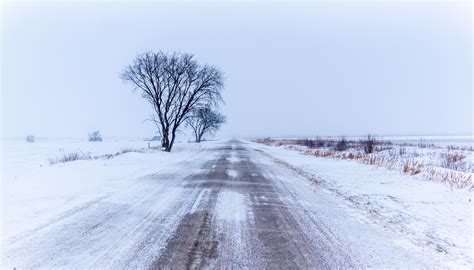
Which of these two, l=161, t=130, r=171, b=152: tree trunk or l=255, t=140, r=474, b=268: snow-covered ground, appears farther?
l=161, t=130, r=171, b=152: tree trunk

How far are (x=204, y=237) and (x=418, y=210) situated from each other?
532 centimetres

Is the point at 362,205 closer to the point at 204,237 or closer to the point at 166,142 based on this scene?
the point at 204,237

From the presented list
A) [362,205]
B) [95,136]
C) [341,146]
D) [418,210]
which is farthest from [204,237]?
[95,136]

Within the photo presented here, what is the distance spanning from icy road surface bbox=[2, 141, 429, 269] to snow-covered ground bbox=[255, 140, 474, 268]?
46 cm

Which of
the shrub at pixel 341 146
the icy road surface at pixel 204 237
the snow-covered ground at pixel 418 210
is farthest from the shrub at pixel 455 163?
the shrub at pixel 341 146

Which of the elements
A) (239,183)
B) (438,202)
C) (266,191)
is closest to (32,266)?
(266,191)

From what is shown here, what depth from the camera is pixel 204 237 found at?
511 cm

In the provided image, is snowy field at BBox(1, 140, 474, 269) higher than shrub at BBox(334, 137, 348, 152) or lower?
lower

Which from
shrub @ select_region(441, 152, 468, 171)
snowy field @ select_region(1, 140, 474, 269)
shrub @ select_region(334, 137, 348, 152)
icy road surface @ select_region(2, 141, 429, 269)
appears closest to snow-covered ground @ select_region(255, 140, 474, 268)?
snowy field @ select_region(1, 140, 474, 269)

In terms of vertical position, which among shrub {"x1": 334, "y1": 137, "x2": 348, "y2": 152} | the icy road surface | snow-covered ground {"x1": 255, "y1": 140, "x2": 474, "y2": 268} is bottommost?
snow-covered ground {"x1": 255, "y1": 140, "x2": 474, "y2": 268}

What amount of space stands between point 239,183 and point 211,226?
5.43 metres

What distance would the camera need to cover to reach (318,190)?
408 inches

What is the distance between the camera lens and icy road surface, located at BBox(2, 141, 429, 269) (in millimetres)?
4180

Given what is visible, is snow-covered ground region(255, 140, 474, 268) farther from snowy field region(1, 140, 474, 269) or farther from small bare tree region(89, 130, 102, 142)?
small bare tree region(89, 130, 102, 142)
